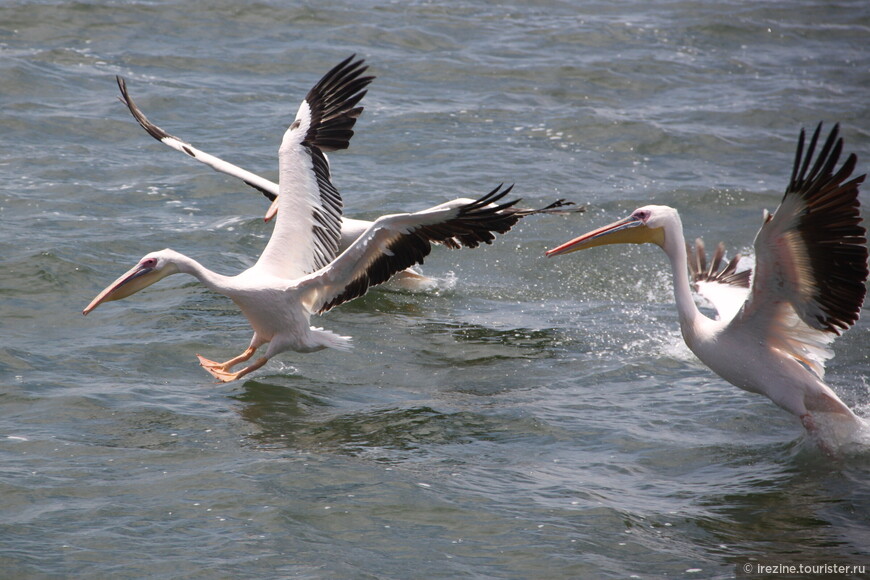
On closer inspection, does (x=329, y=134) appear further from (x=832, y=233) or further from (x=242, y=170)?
(x=832, y=233)

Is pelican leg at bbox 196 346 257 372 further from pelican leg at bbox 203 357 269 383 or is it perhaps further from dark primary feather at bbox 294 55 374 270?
dark primary feather at bbox 294 55 374 270

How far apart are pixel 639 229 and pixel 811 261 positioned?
1.00m

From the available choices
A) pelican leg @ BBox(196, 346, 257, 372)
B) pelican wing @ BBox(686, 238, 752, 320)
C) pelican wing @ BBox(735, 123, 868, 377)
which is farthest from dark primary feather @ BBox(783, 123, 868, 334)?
pelican leg @ BBox(196, 346, 257, 372)

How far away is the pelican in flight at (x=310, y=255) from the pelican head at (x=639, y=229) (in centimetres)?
46

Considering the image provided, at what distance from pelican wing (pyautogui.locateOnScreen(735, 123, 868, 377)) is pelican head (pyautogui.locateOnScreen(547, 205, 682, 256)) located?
2.08 feet

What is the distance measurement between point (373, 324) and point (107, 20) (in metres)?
7.92

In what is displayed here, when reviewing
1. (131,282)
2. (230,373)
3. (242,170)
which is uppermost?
(242,170)

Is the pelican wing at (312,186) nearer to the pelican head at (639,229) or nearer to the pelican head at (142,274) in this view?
the pelican head at (142,274)

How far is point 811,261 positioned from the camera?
4.80 meters

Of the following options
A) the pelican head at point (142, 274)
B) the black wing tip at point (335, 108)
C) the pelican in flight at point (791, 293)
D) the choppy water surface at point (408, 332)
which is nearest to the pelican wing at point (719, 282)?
the pelican in flight at point (791, 293)

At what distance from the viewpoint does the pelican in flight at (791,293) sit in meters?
4.61

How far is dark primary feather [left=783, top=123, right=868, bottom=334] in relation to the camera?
4535 millimetres

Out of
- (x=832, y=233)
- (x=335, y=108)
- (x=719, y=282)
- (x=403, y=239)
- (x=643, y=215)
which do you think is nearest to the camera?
(x=832, y=233)

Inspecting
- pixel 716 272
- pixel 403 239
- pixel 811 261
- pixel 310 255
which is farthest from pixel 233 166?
pixel 811 261
